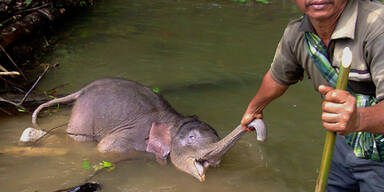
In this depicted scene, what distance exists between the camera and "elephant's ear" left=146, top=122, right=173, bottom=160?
491cm

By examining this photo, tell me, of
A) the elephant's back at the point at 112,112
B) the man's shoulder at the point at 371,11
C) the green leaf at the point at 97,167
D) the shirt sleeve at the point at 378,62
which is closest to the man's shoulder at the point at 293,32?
the man's shoulder at the point at 371,11

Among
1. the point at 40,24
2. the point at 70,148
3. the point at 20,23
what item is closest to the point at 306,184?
the point at 70,148

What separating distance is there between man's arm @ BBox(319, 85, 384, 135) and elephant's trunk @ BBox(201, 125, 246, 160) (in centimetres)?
171

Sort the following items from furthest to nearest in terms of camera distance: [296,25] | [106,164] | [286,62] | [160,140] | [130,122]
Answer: [130,122]
[160,140]
[106,164]
[286,62]
[296,25]

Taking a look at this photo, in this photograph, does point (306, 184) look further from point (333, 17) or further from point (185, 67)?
point (185, 67)

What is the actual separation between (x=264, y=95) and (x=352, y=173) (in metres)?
0.93

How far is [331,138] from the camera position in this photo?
196cm

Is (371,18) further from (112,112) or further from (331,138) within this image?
(112,112)

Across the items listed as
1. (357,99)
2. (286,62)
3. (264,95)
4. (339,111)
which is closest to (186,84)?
(264,95)

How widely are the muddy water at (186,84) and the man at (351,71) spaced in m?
1.45

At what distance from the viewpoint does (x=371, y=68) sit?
94.0 inches

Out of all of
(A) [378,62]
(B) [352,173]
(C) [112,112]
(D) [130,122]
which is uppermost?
(A) [378,62]

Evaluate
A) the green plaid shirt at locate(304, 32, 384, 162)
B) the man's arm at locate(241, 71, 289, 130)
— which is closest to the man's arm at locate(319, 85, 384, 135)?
the green plaid shirt at locate(304, 32, 384, 162)

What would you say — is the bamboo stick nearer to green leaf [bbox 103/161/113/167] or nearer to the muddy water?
the muddy water
